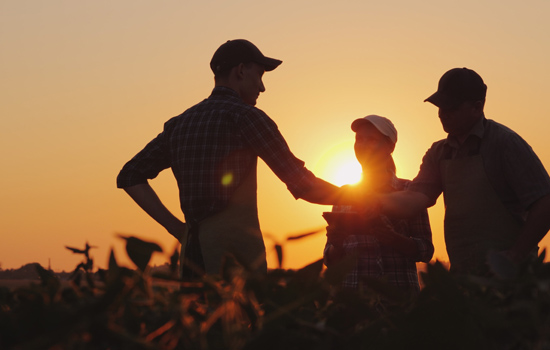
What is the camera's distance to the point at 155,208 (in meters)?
4.45

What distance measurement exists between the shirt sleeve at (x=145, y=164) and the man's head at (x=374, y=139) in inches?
64.5

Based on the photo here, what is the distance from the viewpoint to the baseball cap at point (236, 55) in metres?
4.45

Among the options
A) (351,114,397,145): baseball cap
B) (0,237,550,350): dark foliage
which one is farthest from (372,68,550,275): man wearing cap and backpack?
(0,237,550,350): dark foliage

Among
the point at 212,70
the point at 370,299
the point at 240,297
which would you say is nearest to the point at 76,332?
the point at 240,297

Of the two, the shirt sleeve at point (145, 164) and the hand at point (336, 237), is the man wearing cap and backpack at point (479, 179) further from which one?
the shirt sleeve at point (145, 164)

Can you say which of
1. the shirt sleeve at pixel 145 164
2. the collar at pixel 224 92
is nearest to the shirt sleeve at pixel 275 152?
the collar at pixel 224 92

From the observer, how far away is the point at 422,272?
39.4 inches

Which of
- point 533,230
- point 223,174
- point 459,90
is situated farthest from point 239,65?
point 533,230

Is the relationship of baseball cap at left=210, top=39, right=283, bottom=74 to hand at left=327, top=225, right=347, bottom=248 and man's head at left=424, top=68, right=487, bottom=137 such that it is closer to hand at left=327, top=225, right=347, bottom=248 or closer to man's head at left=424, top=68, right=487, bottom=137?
man's head at left=424, top=68, right=487, bottom=137

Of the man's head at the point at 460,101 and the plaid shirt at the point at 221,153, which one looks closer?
the plaid shirt at the point at 221,153

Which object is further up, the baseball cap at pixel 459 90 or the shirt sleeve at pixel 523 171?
the baseball cap at pixel 459 90

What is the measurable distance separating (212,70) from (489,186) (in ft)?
6.57

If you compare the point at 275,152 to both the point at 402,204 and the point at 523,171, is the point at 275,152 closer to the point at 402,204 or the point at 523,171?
the point at 402,204

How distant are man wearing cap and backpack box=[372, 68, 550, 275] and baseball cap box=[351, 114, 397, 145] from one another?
22.0 inches
